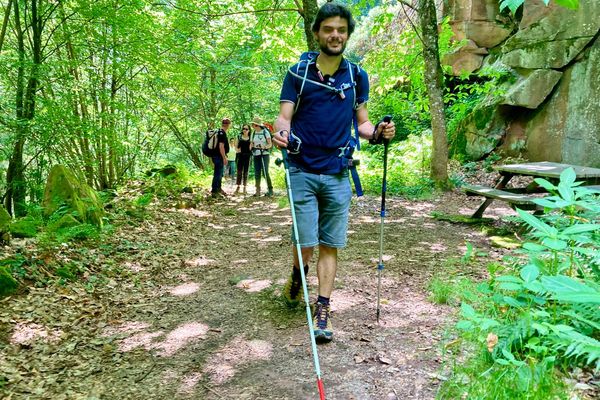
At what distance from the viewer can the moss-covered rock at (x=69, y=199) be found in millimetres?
6332

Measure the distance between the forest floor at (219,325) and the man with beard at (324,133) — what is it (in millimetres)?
527

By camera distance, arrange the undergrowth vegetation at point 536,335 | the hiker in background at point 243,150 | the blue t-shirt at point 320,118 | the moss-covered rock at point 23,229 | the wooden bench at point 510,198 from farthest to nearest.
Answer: the hiker in background at point 243,150 < the wooden bench at point 510,198 < the moss-covered rock at point 23,229 < the blue t-shirt at point 320,118 < the undergrowth vegetation at point 536,335

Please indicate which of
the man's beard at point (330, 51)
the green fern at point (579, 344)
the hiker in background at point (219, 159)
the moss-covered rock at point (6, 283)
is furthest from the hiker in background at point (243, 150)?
the green fern at point (579, 344)

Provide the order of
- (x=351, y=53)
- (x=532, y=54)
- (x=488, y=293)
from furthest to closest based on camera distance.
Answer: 1. (x=351, y=53)
2. (x=532, y=54)
3. (x=488, y=293)

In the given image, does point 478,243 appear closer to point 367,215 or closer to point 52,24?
point 367,215

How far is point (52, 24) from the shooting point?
809 centimetres

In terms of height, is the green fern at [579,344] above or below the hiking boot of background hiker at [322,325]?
above

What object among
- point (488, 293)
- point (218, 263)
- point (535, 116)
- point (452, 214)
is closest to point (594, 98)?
point (535, 116)

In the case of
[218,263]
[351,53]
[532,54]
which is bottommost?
[218,263]

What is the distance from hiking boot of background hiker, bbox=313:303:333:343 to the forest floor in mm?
83

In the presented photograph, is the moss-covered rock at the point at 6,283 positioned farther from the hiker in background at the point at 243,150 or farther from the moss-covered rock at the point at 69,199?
the hiker in background at the point at 243,150

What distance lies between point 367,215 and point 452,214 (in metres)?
1.71

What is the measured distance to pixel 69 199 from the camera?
21.2 ft

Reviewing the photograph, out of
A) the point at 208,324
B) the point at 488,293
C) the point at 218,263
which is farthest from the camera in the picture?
the point at 218,263
